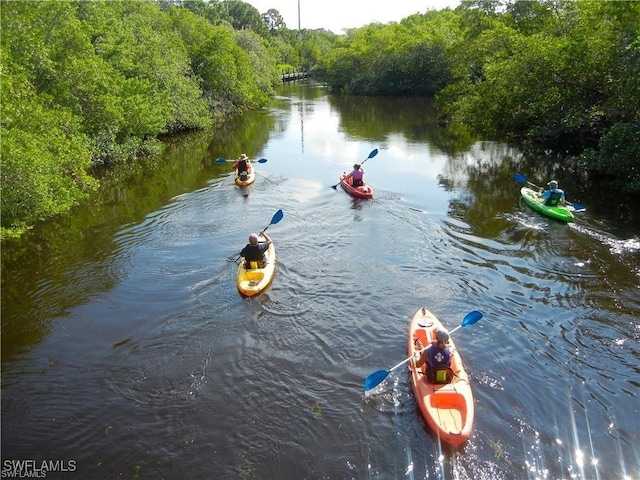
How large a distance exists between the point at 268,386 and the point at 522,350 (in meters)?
4.48

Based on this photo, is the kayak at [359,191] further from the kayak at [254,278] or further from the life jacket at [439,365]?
the life jacket at [439,365]

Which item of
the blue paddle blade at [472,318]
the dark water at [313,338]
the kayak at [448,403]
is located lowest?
the dark water at [313,338]

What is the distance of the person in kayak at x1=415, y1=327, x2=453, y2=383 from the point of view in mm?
7117

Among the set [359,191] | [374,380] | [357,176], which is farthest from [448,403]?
[357,176]

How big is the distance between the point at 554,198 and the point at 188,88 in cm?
2264

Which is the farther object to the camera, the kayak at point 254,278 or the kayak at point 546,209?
the kayak at point 546,209

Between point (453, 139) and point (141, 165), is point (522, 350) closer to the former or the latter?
point (141, 165)

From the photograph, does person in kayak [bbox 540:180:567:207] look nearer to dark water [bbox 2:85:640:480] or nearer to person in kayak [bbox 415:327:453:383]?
dark water [bbox 2:85:640:480]

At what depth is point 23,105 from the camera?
1357 cm

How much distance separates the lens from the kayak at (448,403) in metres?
6.44

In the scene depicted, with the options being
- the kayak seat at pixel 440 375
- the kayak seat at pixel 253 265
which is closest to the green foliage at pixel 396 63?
the kayak seat at pixel 253 265

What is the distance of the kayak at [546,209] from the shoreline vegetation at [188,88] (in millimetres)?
2764


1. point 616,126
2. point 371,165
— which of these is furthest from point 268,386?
point 371,165

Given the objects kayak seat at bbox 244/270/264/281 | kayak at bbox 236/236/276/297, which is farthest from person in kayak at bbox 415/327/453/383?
kayak seat at bbox 244/270/264/281
